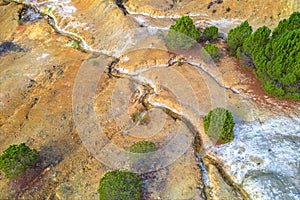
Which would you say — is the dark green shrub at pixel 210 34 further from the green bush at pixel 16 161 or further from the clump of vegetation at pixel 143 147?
the green bush at pixel 16 161

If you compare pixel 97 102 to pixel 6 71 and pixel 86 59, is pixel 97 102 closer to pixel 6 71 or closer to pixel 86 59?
pixel 86 59

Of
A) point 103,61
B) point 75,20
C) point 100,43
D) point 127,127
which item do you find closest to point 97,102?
point 127,127

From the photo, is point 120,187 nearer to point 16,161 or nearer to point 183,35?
point 16,161

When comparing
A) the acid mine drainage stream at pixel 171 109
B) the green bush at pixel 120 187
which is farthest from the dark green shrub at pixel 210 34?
the green bush at pixel 120 187

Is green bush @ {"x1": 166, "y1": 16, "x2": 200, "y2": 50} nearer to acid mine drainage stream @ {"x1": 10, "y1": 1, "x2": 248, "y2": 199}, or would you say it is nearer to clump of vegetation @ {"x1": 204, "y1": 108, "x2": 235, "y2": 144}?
acid mine drainage stream @ {"x1": 10, "y1": 1, "x2": 248, "y2": 199}

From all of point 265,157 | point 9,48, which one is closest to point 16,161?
point 265,157

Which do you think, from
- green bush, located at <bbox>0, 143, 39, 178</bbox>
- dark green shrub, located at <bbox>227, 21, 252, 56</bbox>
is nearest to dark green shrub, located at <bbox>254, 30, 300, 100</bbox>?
dark green shrub, located at <bbox>227, 21, 252, 56</bbox>
